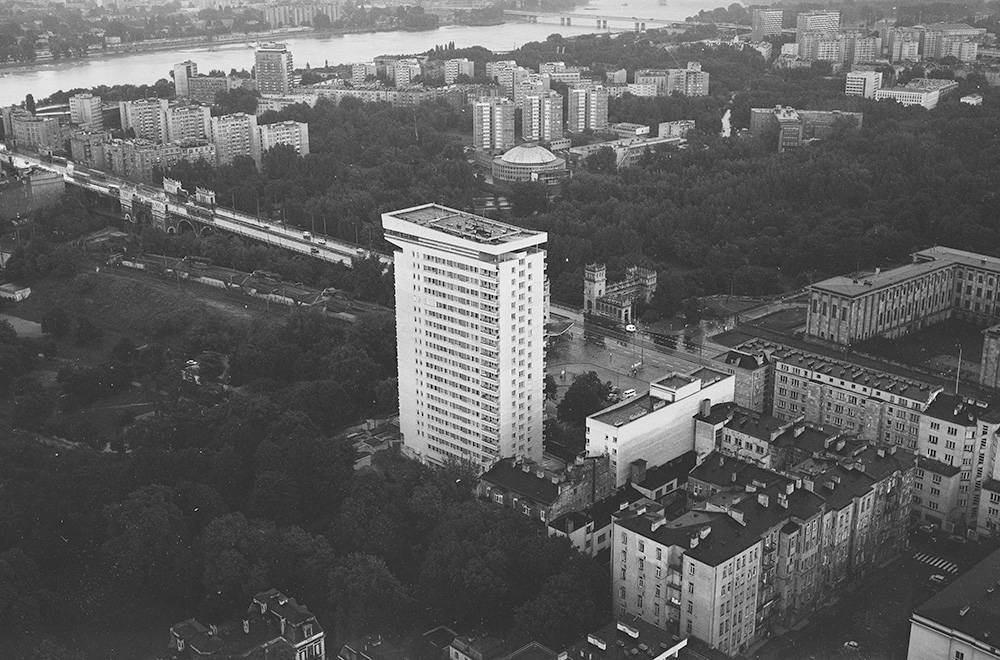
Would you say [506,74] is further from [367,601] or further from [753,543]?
[753,543]

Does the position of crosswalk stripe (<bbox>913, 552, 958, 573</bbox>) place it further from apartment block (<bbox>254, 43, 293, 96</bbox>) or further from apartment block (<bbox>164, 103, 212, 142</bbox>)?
apartment block (<bbox>254, 43, 293, 96</bbox>)

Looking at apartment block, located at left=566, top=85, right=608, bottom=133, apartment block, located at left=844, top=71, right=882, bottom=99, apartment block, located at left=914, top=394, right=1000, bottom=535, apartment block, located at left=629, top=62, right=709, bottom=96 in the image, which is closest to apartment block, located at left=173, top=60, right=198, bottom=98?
apartment block, located at left=566, top=85, right=608, bottom=133

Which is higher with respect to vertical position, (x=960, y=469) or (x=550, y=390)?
(x=960, y=469)

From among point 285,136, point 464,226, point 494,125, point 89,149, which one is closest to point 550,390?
point 464,226

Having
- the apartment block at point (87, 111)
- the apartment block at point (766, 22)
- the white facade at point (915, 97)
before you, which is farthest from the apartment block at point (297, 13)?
the white facade at point (915, 97)

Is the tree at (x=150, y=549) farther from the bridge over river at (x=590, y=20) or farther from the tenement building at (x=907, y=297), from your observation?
the bridge over river at (x=590, y=20)

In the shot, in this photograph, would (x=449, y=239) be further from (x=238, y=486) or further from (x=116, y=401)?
(x=116, y=401)

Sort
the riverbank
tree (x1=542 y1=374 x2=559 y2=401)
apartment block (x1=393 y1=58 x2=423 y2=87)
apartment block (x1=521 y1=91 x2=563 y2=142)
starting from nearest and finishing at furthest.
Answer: tree (x1=542 y1=374 x2=559 y2=401) < apartment block (x1=521 y1=91 x2=563 y2=142) < apartment block (x1=393 y1=58 x2=423 y2=87) < the riverbank
